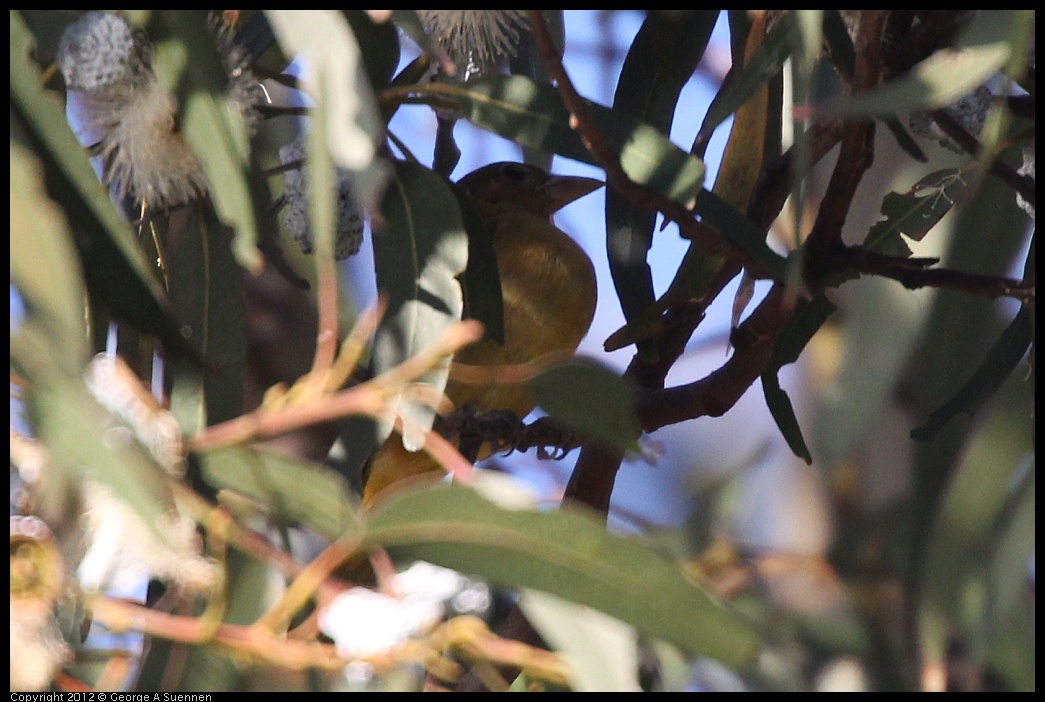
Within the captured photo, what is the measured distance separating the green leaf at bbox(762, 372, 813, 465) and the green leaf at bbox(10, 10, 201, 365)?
84 centimetres

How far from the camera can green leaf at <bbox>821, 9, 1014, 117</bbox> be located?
35.5 inches

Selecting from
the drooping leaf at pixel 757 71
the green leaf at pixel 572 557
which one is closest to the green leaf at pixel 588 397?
the green leaf at pixel 572 557

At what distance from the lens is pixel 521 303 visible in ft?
8.14

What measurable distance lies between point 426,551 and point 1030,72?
84 centimetres

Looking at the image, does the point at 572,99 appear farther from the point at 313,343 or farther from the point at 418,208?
the point at 313,343

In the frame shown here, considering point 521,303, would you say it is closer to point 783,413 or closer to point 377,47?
point 783,413

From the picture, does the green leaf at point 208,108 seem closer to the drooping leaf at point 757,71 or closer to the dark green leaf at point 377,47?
the dark green leaf at point 377,47

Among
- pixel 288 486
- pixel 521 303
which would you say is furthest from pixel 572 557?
pixel 521 303

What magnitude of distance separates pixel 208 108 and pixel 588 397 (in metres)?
0.42

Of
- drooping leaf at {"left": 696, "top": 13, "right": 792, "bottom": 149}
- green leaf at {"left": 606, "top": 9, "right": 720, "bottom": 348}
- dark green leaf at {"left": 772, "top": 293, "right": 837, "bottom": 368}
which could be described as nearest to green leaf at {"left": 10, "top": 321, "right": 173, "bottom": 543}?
drooping leaf at {"left": 696, "top": 13, "right": 792, "bottom": 149}

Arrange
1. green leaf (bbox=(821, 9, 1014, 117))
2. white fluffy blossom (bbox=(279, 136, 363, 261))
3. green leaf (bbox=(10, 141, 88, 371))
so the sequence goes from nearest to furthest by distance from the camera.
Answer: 1. green leaf (bbox=(10, 141, 88, 371))
2. green leaf (bbox=(821, 9, 1014, 117))
3. white fluffy blossom (bbox=(279, 136, 363, 261))

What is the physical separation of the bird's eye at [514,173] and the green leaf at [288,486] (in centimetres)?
197

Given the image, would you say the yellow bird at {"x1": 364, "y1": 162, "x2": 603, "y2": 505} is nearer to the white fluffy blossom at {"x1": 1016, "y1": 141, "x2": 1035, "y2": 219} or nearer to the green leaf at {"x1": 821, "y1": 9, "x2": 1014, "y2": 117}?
the white fluffy blossom at {"x1": 1016, "y1": 141, "x2": 1035, "y2": 219}
